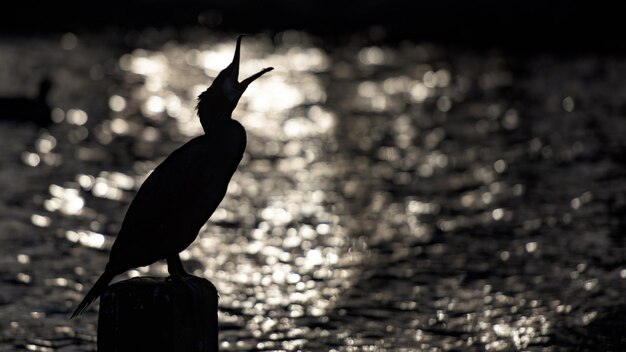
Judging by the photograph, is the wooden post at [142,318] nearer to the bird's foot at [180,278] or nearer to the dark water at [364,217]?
the bird's foot at [180,278]

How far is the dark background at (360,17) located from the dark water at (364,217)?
32.3m

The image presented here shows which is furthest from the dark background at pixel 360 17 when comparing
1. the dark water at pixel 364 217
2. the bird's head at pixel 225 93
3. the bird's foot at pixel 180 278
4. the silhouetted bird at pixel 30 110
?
the bird's foot at pixel 180 278

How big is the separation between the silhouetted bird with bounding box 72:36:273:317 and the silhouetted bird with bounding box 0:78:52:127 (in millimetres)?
23535

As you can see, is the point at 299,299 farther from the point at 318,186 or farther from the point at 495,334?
the point at 318,186

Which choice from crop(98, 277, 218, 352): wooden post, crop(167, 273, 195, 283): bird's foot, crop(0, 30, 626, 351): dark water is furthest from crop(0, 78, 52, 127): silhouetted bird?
crop(98, 277, 218, 352): wooden post

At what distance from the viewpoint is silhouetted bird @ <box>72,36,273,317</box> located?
267 inches

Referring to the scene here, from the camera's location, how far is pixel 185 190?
6.85 meters

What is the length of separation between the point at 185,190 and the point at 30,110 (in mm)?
23918

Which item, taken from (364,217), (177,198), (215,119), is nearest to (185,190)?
(177,198)

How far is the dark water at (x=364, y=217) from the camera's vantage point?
39.4 feet

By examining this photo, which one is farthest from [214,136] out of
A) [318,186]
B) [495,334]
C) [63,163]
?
[63,163]

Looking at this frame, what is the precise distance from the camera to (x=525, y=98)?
38531 mm

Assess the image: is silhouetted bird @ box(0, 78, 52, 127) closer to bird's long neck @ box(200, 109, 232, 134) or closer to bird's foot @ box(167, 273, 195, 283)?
bird's long neck @ box(200, 109, 232, 134)

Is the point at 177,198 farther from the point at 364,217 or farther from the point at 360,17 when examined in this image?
the point at 360,17
